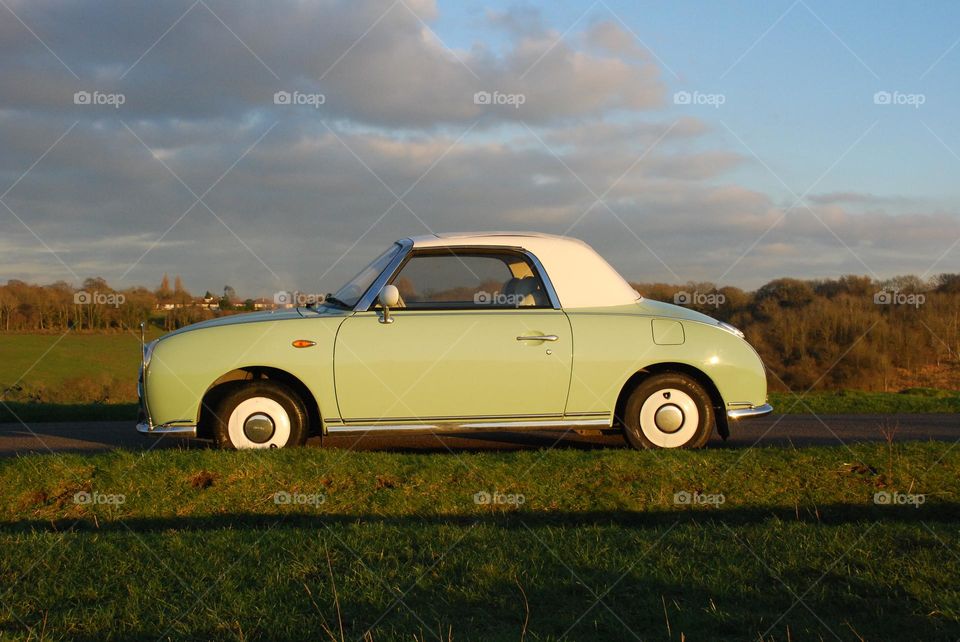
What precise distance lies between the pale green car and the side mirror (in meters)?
0.02

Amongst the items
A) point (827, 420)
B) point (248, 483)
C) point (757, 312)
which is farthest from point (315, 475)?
point (757, 312)

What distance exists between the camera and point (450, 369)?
766cm

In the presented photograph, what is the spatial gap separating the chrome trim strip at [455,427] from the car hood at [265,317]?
103 cm

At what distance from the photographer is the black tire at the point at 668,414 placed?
794cm

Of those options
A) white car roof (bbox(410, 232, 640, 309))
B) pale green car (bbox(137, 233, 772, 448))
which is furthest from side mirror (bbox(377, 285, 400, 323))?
white car roof (bbox(410, 232, 640, 309))

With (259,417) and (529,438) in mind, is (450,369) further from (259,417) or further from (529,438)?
(529,438)

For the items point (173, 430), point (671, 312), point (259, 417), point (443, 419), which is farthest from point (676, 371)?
point (173, 430)

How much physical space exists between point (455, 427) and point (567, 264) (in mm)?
1852

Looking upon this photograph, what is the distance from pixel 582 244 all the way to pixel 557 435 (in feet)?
7.95

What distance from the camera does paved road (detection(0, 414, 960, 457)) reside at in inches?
350

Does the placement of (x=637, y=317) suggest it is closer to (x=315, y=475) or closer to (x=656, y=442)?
(x=656, y=442)

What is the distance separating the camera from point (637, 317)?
26.3 feet

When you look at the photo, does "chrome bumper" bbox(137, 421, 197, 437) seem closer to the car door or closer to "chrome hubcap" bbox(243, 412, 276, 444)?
"chrome hubcap" bbox(243, 412, 276, 444)

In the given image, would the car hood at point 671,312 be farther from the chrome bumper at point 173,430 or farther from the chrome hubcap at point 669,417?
the chrome bumper at point 173,430
